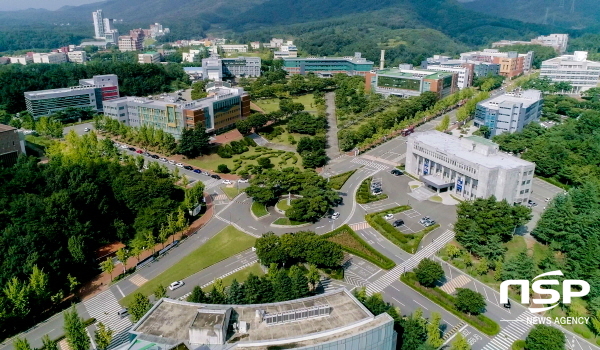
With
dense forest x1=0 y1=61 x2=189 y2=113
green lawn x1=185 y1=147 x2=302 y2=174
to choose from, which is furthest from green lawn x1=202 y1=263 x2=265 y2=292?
dense forest x1=0 y1=61 x2=189 y2=113

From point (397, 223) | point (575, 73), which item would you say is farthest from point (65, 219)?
point (575, 73)

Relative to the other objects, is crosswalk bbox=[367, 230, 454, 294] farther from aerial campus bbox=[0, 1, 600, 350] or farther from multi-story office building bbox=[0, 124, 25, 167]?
multi-story office building bbox=[0, 124, 25, 167]

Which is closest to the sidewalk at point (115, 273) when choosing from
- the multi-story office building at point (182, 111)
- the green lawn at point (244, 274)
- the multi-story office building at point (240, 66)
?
the green lawn at point (244, 274)

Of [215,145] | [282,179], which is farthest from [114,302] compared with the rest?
[215,145]

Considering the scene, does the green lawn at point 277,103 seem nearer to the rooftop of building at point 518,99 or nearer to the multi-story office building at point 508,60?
the rooftop of building at point 518,99

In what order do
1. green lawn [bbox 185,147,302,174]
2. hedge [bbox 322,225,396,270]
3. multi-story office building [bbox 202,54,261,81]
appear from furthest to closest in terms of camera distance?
1. multi-story office building [bbox 202,54,261,81]
2. green lawn [bbox 185,147,302,174]
3. hedge [bbox 322,225,396,270]

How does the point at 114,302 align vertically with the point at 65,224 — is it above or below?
below

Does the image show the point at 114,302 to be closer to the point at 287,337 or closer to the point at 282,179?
the point at 287,337
